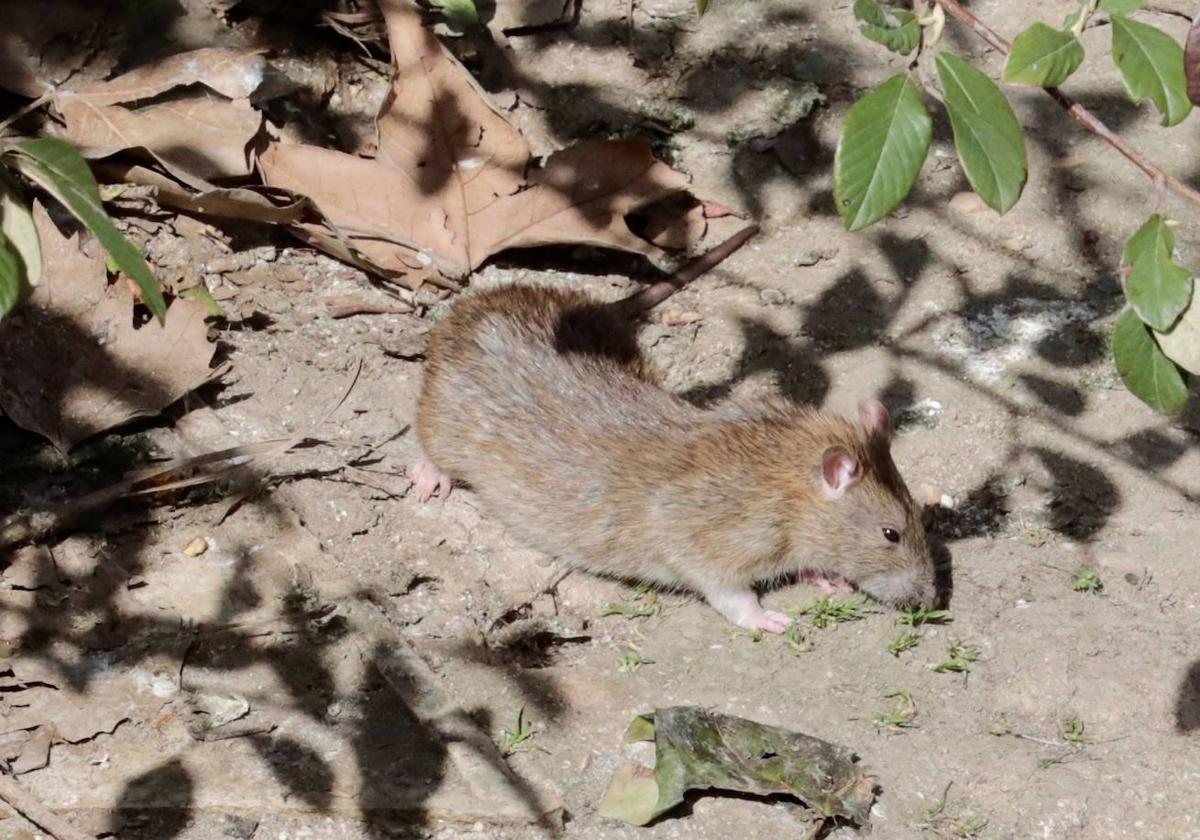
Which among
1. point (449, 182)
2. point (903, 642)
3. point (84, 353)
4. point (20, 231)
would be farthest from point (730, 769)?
point (449, 182)

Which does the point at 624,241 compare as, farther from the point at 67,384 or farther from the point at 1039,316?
the point at 67,384

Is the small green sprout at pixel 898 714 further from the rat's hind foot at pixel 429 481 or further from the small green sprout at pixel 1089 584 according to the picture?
the rat's hind foot at pixel 429 481

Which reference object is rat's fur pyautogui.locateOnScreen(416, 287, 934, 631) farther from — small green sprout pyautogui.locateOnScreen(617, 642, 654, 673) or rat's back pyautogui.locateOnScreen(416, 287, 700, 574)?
small green sprout pyautogui.locateOnScreen(617, 642, 654, 673)

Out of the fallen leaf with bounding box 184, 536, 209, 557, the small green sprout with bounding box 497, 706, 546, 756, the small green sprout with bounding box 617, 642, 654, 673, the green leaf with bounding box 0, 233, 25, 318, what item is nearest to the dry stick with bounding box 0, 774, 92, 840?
the fallen leaf with bounding box 184, 536, 209, 557

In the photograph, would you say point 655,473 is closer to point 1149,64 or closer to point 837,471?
point 837,471

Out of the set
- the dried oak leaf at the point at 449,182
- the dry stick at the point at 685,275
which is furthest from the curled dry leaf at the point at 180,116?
the dry stick at the point at 685,275

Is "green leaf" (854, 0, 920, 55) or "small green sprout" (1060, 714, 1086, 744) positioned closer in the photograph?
"green leaf" (854, 0, 920, 55)
